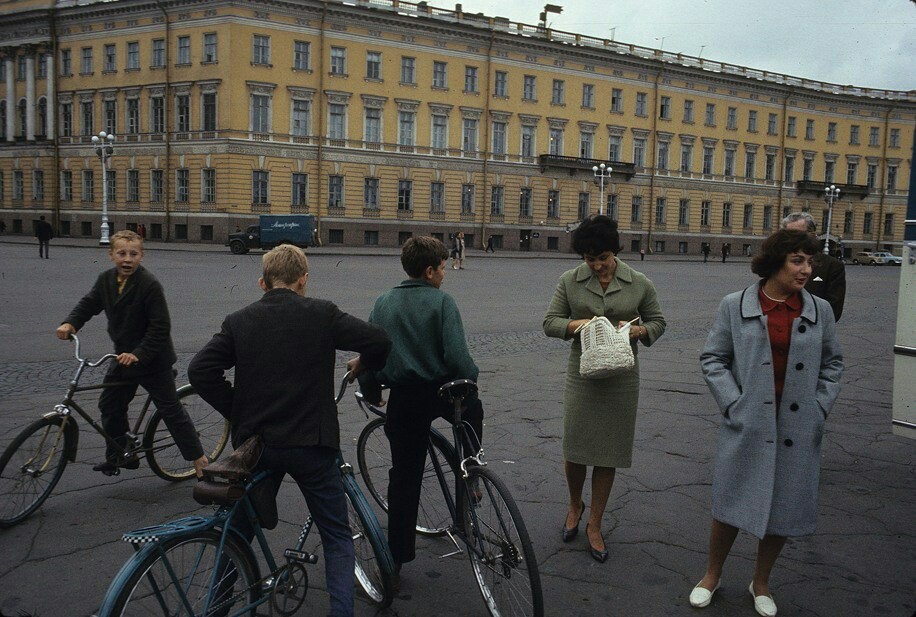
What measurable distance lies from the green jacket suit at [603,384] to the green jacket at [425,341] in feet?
2.86

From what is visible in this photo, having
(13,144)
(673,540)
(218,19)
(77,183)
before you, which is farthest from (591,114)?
(673,540)

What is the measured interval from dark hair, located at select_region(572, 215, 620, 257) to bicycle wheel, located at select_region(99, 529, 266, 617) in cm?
225

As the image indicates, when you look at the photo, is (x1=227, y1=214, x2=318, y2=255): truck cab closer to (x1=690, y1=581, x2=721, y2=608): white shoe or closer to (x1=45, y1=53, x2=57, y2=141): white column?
(x1=45, y1=53, x2=57, y2=141): white column

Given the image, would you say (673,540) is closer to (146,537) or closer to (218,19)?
(146,537)

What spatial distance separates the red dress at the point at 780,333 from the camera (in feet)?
11.7

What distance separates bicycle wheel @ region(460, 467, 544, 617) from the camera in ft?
10.5

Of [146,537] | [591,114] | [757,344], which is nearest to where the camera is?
[146,537]

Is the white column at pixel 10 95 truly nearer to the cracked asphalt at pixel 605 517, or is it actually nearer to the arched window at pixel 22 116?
the arched window at pixel 22 116

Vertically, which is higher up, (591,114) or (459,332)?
(591,114)

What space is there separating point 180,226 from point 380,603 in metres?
45.9

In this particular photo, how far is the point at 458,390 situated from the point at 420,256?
0.65 m

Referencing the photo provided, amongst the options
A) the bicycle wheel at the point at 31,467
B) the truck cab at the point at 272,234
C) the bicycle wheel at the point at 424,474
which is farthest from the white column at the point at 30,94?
the bicycle wheel at the point at 424,474

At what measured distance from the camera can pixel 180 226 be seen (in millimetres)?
46094

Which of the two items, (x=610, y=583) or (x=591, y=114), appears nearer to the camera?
(x=610, y=583)
